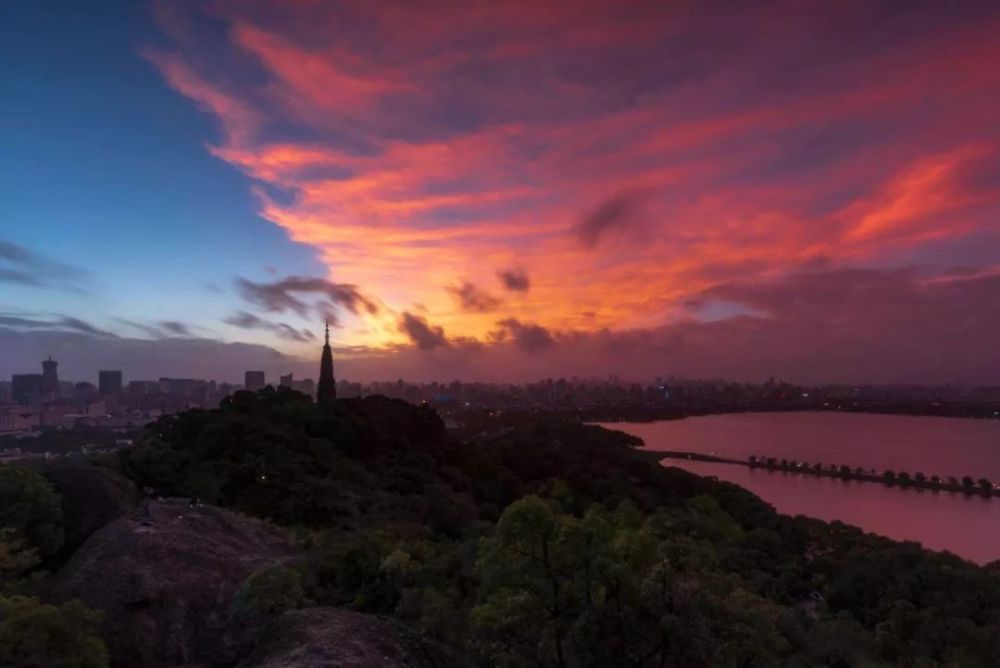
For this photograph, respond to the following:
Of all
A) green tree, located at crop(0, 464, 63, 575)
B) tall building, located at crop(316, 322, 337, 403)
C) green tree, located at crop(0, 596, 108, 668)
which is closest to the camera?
green tree, located at crop(0, 596, 108, 668)

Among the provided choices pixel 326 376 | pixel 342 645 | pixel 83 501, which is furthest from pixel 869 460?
pixel 83 501

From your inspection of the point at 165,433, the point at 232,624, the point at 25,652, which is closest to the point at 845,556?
the point at 232,624

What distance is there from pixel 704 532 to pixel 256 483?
13.6m

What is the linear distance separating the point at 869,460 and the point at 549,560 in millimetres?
64526

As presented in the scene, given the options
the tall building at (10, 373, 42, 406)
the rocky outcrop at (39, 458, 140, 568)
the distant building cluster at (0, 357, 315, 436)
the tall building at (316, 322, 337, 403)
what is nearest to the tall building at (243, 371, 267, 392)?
the distant building cluster at (0, 357, 315, 436)

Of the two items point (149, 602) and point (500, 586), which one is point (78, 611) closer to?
point (149, 602)

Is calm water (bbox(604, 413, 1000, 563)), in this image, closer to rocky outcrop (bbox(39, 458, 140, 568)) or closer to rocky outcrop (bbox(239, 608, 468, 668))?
rocky outcrop (bbox(239, 608, 468, 668))

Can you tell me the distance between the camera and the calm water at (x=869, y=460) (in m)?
35.9

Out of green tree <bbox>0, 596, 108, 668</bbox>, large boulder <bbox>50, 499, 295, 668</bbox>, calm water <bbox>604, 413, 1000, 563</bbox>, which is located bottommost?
calm water <bbox>604, 413, 1000, 563</bbox>

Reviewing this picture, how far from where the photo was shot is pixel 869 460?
59.6 metres

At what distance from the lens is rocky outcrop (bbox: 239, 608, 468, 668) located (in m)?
6.91

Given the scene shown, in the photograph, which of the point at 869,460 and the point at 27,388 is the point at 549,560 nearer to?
the point at 869,460

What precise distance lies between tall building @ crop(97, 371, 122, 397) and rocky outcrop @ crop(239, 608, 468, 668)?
77.9 m

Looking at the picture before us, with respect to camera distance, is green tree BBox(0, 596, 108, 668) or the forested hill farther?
green tree BBox(0, 596, 108, 668)
